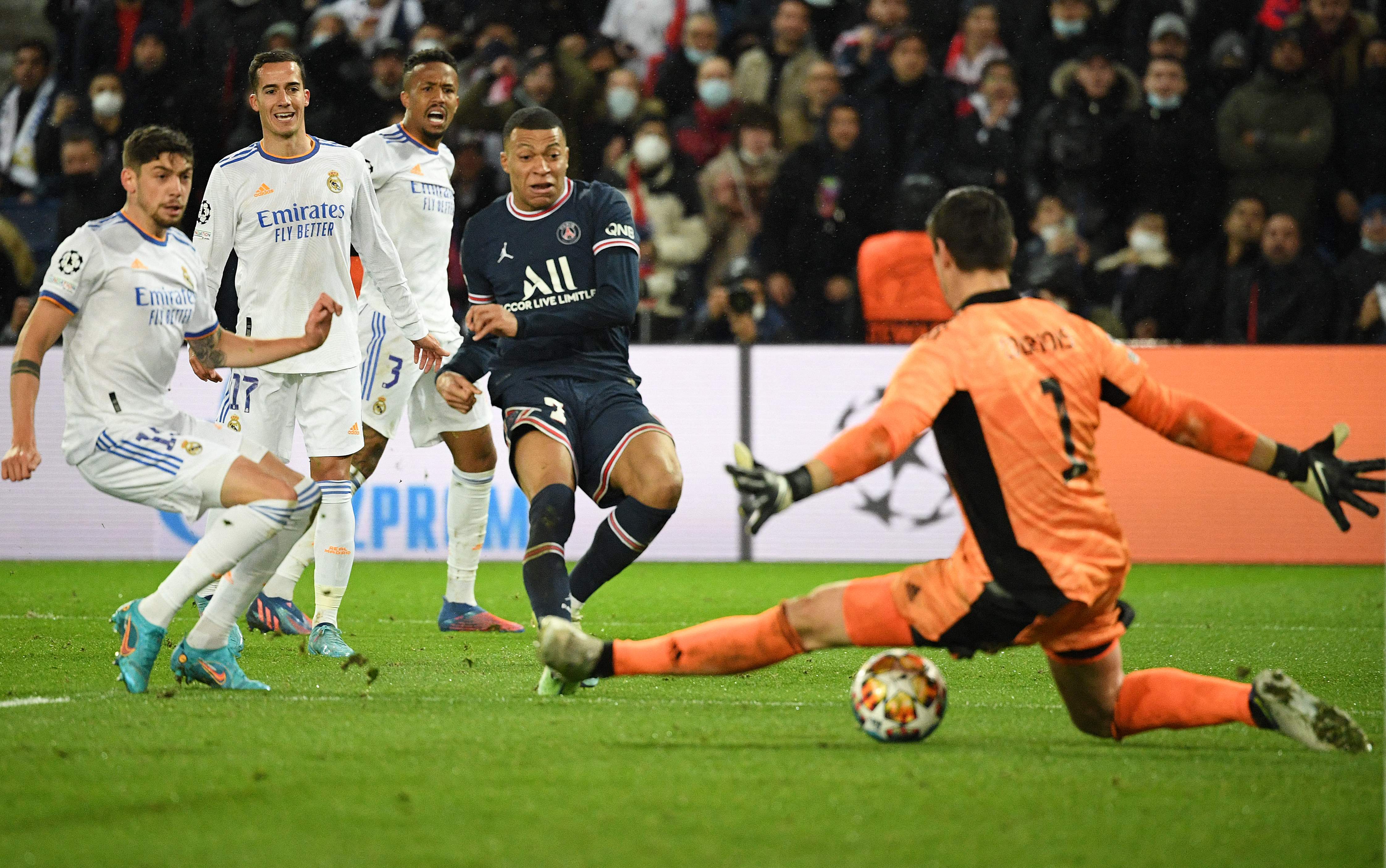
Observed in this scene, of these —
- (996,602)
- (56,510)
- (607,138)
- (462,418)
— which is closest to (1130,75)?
(607,138)

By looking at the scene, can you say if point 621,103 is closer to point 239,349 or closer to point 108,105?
point 108,105

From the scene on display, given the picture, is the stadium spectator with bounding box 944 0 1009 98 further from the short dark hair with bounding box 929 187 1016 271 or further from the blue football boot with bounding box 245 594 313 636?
the short dark hair with bounding box 929 187 1016 271

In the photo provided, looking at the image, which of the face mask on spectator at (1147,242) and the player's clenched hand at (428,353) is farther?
the face mask on spectator at (1147,242)

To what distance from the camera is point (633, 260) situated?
6074 mm

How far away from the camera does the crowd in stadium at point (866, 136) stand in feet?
39.4

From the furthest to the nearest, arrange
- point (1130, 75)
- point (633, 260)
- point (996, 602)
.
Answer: point (1130, 75) < point (633, 260) < point (996, 602)

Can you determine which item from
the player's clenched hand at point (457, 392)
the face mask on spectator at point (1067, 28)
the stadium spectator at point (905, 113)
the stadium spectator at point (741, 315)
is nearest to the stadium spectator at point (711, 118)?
the stadium spectator at point (905, 113)

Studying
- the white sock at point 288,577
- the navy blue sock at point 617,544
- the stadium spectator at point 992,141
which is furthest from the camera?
the stadium spectator at point 992,141

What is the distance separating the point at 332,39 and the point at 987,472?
402 inches

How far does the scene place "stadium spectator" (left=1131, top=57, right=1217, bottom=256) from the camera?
12.4 m

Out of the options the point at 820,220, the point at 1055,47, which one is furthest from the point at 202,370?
the point at 1055,47

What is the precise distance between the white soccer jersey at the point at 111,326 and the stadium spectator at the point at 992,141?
8.11 m

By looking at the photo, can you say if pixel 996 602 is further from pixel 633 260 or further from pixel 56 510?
pixel 56 510

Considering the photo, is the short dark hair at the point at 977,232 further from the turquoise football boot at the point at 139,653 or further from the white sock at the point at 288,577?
the white sock at the point at 288,577
